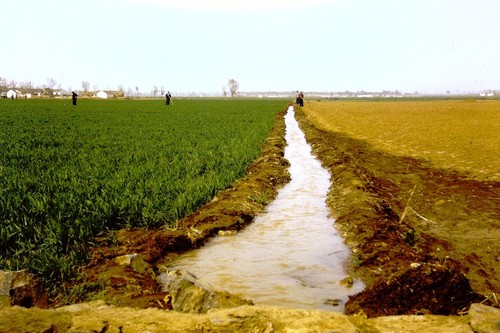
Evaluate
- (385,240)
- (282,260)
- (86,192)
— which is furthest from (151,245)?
(385,240)

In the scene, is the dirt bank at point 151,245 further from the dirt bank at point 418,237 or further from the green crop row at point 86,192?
the dirt bank at point 418,237

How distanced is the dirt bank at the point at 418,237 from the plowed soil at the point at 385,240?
12 mm

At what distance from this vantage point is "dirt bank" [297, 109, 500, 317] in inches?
164

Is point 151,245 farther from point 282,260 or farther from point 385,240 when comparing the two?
point 385,240

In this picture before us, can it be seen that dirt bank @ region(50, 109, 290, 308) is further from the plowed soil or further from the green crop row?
the green crop row

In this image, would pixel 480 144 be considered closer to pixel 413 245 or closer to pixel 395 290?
pixel 413 245

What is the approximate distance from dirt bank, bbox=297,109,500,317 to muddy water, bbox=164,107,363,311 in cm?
31

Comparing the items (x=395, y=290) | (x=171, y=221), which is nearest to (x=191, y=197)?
(x=171, y=221)

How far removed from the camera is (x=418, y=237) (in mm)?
6559

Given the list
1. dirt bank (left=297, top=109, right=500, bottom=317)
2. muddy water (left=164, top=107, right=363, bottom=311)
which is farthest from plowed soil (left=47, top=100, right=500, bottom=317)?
muddy water (left=164, top=107, right=363, bottom=311)

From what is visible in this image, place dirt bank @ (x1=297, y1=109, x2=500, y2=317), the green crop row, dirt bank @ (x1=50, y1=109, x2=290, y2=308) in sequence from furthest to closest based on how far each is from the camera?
the green crop row < dirt bank @ (x1=50, y1=109, x2=290, y2=308) < dirt bank @ (x1=297, y1=109, x2=500, y2=317)

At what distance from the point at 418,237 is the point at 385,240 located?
2.75 ft

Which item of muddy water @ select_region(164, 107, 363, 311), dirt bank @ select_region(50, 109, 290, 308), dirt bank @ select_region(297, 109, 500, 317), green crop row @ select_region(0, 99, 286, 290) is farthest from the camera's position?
green crop row @ select_region(0, 99, 286, 290)

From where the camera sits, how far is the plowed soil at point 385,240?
165 inches
